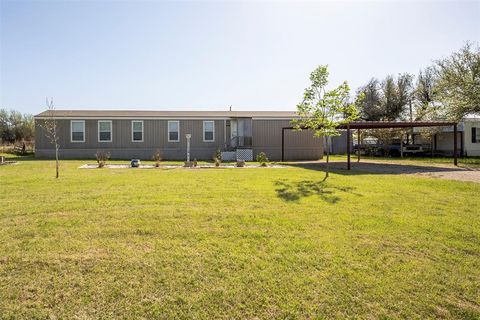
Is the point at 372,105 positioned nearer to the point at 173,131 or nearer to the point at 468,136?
the point at 468,136

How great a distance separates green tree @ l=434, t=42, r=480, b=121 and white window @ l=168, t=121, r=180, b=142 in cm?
1862

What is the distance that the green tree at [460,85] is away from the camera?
19.5m

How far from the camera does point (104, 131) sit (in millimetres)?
22734

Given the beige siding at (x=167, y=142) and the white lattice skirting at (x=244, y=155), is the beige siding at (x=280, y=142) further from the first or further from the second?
the white lattice skirting at (x=244, y=155)

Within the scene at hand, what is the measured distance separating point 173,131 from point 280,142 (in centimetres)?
823

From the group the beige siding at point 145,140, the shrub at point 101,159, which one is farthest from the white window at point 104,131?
the shrub at point 101,159

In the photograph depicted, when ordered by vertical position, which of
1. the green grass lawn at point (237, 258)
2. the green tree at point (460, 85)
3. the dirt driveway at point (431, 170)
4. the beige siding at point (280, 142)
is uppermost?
the green tree at point (460, 85)

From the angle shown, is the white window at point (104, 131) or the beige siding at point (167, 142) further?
the white window at point (104, 131)

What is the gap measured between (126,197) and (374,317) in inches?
239

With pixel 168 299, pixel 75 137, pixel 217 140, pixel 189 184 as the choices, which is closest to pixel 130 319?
pixel 168 299

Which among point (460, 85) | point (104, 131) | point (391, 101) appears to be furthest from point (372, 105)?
point (104, 131)

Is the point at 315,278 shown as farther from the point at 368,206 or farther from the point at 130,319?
the point at 368,206

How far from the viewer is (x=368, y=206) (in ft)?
22.0

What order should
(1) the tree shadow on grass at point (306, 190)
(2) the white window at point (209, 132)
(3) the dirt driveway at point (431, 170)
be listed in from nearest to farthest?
1. (1) the tree shadow on grass at point (306, 190)
2. (3) the dirt driveway at point (431, 170)
3. (2) the white window at point (209, 132)
